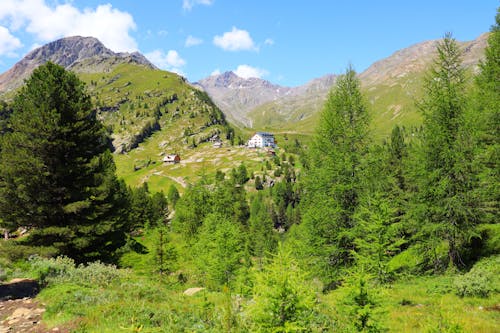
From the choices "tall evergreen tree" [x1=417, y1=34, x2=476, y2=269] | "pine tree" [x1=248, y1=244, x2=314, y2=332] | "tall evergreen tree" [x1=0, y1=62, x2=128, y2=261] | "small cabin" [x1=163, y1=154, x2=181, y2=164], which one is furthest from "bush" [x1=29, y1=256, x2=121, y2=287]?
"small cabin" [x1=163, y1=154, x2=181, y2=164]

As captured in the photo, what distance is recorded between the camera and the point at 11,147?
2075 centimetres

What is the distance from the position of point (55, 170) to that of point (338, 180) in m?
19.4

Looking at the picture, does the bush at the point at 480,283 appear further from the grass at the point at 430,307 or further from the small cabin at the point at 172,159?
the small cabin at the point at 172,159

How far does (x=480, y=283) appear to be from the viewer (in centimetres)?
1330

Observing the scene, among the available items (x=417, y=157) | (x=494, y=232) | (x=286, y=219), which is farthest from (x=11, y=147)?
(x=286, y=219)

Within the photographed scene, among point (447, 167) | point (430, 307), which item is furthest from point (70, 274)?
point (447, 167)

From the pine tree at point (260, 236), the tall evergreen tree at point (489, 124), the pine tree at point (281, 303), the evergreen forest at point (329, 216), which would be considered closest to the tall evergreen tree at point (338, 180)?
the evergreen forest at point (329, 216)

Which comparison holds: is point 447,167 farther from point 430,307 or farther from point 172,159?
point 172,159

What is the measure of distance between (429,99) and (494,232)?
31.5 feet

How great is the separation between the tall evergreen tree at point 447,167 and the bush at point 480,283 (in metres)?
2.94

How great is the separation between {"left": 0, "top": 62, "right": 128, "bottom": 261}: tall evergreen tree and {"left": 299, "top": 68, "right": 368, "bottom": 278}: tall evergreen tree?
15280 millimetres

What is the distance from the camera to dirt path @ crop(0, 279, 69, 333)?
Result: 9.78 meters

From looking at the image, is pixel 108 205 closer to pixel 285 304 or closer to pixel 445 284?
pixel 285 304

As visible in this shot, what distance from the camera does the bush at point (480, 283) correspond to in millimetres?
13055
